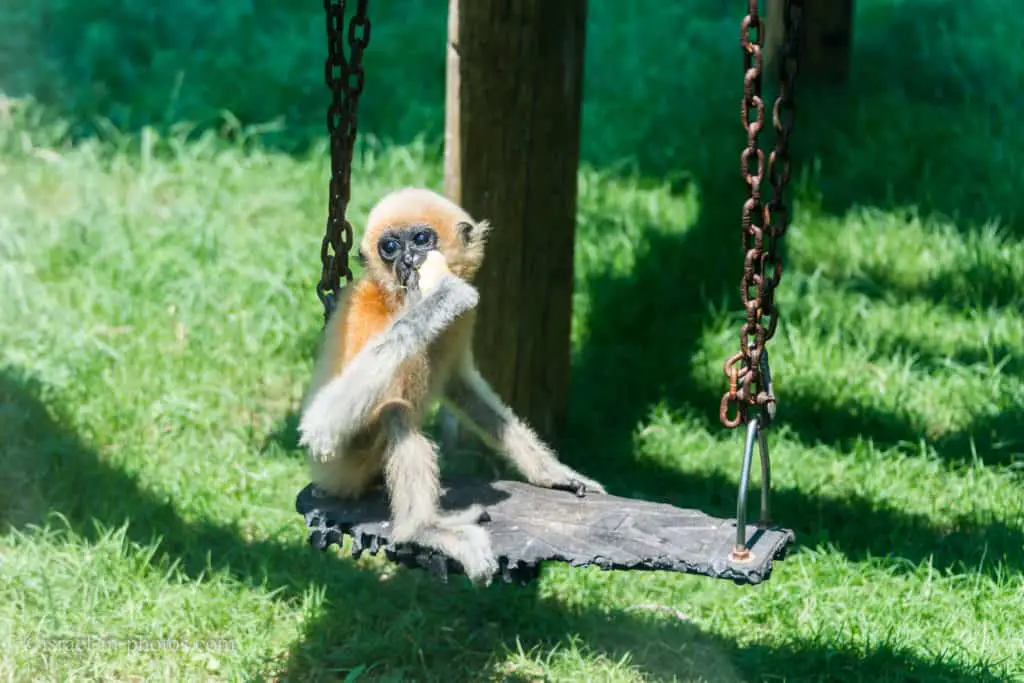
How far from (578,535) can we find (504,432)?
100 centimetres

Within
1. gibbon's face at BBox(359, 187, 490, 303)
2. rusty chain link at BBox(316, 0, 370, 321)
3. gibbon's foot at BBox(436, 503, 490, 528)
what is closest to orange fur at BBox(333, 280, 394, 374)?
gibbon's face at BBox(359, 187, 490, 303)

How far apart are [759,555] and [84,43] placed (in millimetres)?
8582

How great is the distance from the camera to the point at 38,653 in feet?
17.4

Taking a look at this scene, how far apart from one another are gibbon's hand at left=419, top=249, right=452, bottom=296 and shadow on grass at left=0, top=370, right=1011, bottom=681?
163cm

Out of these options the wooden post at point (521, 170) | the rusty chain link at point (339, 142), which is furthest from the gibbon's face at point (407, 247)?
the wooden post at point (521, 170)

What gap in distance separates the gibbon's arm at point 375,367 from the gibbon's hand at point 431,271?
58 mm

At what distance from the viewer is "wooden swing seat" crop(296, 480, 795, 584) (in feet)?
14.0

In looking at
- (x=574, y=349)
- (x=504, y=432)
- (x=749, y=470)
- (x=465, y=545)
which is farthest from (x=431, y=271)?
(x=574, y=349)

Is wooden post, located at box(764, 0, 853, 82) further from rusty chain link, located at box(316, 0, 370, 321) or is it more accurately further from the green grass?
rusty chain link, located at box(316, 0, 370, 321)

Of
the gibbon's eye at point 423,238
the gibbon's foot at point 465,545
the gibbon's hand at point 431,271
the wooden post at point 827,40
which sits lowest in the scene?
the gibbon's foot at point 465,545

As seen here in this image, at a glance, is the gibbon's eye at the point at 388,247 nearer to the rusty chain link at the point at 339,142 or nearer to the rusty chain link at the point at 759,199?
the rusty chain link at the point at 339,142

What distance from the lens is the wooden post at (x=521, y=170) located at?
244 inches

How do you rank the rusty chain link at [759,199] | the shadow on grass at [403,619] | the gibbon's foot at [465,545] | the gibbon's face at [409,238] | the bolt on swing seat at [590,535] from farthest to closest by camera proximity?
1. the shadow on grass at [403,619]
2. the gibbon's face at [409,238]
3. the gibbon's foot at [465,545]
4. the bolt on swing seat at [590,535]
5. the rusty chain link at [759,199]

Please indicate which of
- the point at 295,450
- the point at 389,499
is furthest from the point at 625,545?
the point at 295,450
